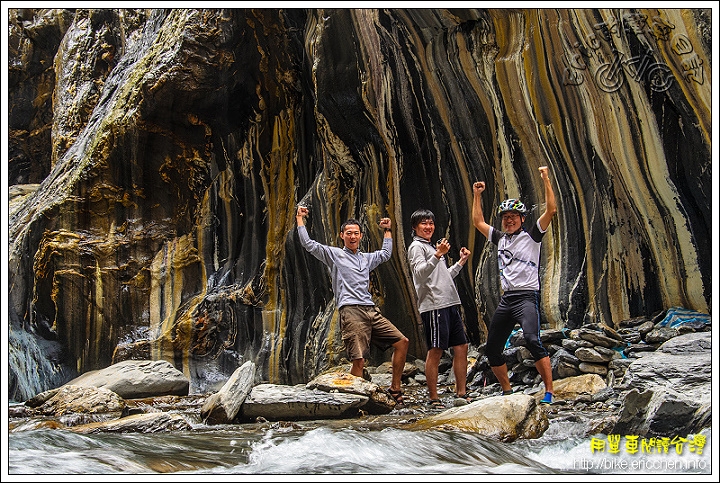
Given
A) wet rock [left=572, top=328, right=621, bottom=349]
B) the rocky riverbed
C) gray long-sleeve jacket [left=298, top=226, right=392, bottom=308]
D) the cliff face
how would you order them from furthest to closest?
the cliff face, wet rock [left=572, top=328, right=621, bottom=349], gray long-sleeve jacket [left=298, top=226, right=392, bottom=308], the rocky riverbed

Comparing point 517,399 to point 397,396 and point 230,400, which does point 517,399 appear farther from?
point 230,400

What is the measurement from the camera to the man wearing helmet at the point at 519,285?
4.66 metres

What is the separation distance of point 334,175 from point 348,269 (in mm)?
3096

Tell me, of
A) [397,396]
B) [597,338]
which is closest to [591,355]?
[597,338]

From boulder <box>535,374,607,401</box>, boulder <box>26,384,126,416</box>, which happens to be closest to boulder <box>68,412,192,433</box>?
boulder <box>26,384,126,416</box>

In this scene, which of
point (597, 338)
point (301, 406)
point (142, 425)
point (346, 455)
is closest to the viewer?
point (346, 455)

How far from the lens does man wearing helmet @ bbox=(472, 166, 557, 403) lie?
15.3 feet

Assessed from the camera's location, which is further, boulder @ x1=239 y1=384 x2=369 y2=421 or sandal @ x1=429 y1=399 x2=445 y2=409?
sandal @ x1=429 y1=399 x2=445 y2=409

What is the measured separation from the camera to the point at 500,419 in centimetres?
408

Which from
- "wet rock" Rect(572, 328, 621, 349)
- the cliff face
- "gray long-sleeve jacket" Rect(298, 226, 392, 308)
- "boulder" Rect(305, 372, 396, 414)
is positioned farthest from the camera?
the cliff face

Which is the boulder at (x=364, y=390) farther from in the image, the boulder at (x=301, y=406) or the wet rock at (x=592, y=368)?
the wet rock at (x=592, y=368)

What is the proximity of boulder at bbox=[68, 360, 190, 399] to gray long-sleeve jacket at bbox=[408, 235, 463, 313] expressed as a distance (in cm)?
342

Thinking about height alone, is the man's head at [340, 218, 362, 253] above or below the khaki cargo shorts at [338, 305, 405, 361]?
above

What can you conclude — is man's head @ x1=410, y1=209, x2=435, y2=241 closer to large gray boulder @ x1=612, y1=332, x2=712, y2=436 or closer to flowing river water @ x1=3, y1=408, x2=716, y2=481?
flowing river water @ x1=3, y1=408, x2=716, y2=481
